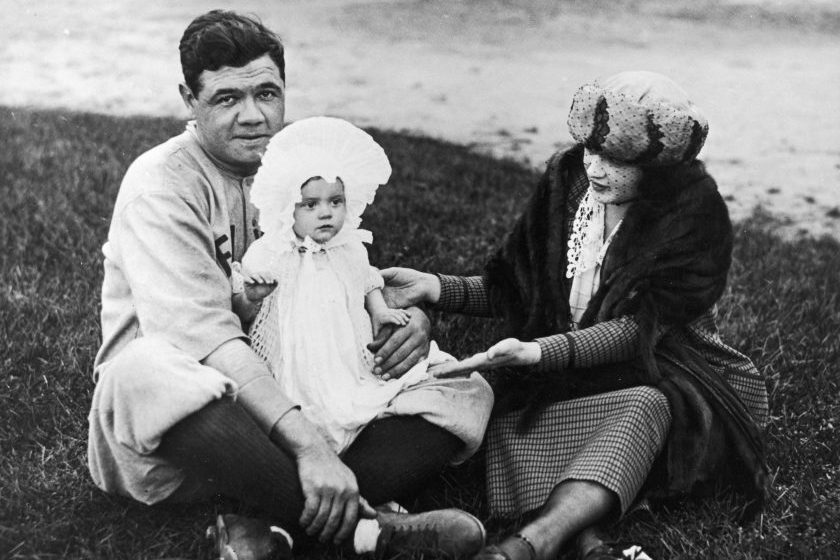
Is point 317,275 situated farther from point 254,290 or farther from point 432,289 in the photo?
point 432,289

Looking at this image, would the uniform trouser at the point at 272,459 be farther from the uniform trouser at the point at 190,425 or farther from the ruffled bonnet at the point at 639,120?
the ruffled bonnet at the point at 639,120

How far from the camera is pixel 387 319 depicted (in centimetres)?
324

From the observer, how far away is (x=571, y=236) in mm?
3498

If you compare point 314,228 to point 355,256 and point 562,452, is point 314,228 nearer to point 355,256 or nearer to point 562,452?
point 355,256

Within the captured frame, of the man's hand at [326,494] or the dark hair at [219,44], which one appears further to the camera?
the dark hair at [219,44]

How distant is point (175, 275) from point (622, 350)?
1.44 meters

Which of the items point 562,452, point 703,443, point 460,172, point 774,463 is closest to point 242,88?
point 562,452

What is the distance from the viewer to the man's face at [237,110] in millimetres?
3227

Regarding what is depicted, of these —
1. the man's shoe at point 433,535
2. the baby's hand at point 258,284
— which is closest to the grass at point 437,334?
the man's shoe at point 433,535

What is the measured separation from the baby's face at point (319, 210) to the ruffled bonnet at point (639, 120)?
797 millimetres

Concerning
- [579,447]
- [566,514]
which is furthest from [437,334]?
[566,514]

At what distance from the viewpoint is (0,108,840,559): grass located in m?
3.14

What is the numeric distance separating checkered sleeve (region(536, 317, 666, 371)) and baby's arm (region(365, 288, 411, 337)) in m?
0.46

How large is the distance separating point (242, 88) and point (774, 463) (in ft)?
7.67
